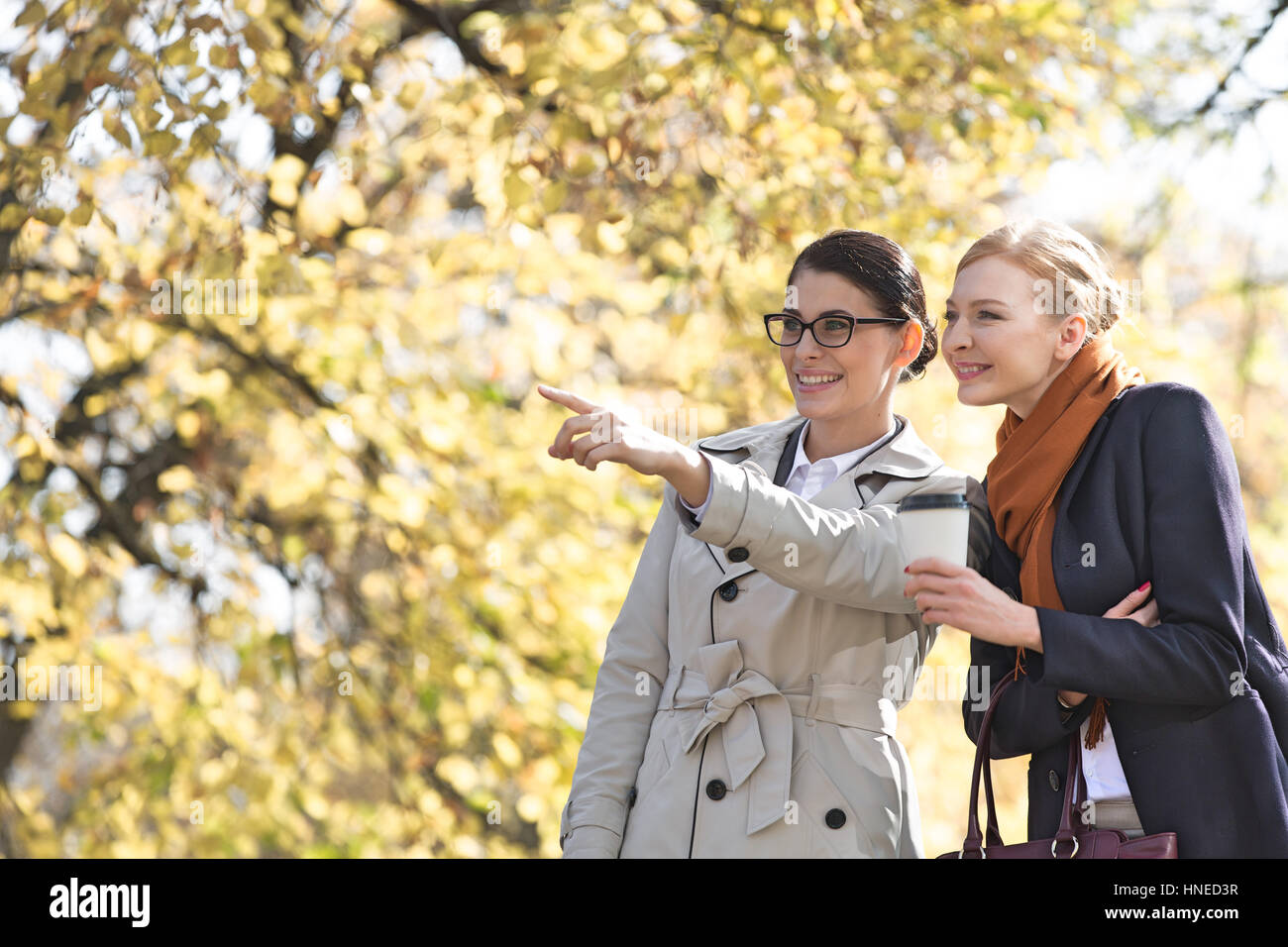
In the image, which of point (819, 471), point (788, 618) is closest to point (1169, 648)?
point (788, 618)

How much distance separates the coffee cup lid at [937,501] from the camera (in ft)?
6.32

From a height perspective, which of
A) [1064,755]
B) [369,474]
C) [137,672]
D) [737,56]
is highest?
[737,56]

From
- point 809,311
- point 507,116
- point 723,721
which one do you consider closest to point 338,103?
point 507,116

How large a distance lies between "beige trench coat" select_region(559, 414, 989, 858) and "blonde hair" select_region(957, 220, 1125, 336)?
0.34 metres

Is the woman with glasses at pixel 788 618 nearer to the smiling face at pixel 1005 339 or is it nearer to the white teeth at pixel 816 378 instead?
the white teeth at pixel 816 378

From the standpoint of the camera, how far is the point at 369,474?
553 cm

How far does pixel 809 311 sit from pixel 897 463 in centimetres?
31

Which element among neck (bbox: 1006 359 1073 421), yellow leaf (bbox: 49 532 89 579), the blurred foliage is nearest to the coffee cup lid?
neck (bbox: 1006 359 1073 421)

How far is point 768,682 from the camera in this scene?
2.16 metres

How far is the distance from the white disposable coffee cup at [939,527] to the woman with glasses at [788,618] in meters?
0.05

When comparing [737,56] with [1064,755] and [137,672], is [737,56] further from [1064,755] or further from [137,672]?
[137,672]

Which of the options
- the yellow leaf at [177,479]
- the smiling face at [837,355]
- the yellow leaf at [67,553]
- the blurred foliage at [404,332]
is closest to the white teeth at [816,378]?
the smiling face at [837,355]

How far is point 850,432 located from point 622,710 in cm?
64
